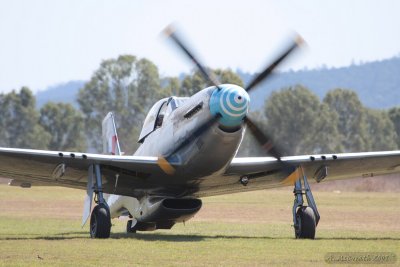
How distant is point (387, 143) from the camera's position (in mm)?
120125

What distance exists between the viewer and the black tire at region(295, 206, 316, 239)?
771 inches

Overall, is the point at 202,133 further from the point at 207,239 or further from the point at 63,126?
the point at 63,126

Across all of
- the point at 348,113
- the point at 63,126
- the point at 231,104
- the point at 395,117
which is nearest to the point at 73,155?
the point at 231,104

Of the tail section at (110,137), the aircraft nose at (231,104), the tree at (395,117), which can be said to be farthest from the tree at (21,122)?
the aircraft nose at (231,104)

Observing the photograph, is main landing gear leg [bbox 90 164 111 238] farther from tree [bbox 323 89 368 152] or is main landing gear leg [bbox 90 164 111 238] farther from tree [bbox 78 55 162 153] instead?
tree [bbox 323 89 368 152]

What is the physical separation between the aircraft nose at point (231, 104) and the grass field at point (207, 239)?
7.83 ft

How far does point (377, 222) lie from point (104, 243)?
1092cm

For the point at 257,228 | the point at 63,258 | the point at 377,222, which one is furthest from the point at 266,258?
the point at 377,222

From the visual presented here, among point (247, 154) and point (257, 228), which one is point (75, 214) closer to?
point (257, 228)

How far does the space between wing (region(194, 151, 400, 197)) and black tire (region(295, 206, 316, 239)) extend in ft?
4.37

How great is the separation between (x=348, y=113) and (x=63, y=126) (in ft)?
126

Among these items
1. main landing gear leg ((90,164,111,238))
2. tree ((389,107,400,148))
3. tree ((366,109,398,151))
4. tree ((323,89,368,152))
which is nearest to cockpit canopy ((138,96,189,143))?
main landing gear leg ((90,164,111,238))

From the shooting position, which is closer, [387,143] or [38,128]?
[38,128]

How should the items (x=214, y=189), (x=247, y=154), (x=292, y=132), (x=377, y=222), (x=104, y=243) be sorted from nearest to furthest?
1. (x=104, y=243)
2. (x=214, y=189)
3. (x=377, y=222)
4. (x=292, y=132)
5. (x=247, y=154)
